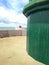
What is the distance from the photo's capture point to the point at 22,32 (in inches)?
451

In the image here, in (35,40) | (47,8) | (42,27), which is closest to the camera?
(47,8)

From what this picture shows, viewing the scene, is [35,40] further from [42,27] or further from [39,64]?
[39,64]

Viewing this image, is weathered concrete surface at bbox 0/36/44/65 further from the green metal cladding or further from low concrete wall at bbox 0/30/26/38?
low concrete wall at bbox 0/30/26/38

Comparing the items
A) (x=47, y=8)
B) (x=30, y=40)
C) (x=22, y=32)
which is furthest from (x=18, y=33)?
(x=47, y=8)

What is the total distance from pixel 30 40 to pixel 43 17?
84cm

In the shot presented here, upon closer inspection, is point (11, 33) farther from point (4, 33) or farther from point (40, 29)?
point (40, 29)

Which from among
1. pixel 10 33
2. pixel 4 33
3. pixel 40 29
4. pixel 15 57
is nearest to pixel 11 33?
pixel 10 33

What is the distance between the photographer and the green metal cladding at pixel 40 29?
9.21ft

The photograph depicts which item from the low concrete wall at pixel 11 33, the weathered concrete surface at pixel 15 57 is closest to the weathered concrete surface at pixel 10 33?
the low concrete wall at pixel 11 33

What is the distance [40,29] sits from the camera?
116 inches

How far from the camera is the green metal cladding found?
281 centimetres

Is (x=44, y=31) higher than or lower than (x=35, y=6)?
lower

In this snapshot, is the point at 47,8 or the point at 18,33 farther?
the point at 18,33

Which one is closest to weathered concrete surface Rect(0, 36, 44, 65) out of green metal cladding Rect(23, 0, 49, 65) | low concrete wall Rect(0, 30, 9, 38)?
green metal cladding Rect(23, 0, 49, 65)
